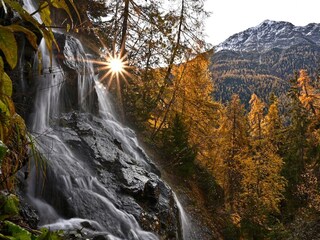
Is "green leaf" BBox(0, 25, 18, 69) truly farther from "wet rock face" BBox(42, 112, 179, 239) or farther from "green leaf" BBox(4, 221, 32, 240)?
"wet rock face" BBox(42, 112, 179, 239)

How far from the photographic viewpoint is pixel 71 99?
12.0m

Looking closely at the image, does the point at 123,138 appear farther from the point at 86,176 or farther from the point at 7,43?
the point at 7,43

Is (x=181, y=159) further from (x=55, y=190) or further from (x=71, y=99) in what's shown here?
(x=55, y=190)

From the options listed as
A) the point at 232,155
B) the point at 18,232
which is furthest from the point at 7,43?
the point at 232,155

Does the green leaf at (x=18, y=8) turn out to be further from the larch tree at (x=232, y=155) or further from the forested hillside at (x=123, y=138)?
the larch tree at (x=232, y=155)

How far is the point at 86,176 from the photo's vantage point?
26.7 ft

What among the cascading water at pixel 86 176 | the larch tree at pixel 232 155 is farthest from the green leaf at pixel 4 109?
the larch tree at pixel 232 155

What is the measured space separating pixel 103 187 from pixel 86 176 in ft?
1.91

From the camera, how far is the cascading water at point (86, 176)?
6738 millimetres

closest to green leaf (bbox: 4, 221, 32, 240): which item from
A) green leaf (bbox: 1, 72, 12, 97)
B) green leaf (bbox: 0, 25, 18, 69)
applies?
green leaf (bbox: 1, 72, 12, 97)

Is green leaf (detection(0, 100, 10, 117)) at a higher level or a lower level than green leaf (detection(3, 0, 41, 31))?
lower

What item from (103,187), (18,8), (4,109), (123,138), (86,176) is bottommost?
(103,187)

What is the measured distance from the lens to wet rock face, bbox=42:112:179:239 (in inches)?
276

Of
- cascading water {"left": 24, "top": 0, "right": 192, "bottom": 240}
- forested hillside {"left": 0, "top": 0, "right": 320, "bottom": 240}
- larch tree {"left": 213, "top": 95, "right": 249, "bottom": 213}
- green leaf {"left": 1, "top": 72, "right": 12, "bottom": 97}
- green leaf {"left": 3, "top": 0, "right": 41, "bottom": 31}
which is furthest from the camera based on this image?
larch tree {"left": 213, "top": 95, "right": 249, "bottom": 213}
